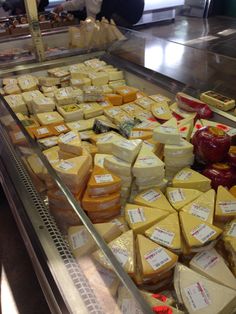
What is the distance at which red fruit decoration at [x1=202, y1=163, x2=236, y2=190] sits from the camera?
4.23ft

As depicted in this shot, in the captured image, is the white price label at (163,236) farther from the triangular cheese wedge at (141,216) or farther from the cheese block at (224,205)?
the cheese block at (224,205)

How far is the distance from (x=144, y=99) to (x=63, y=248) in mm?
1270

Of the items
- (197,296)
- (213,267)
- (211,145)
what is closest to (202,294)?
(197,296)

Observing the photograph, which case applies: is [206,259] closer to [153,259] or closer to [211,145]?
[153,259]

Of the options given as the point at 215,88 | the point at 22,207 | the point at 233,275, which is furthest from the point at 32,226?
the point at 215,88

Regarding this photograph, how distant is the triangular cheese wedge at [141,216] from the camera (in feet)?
3.57

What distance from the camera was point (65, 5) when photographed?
11.6 feet

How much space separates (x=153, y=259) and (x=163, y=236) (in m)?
0.11

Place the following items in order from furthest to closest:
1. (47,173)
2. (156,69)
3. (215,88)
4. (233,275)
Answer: (156,69) → (215,88) → (47,173) → (233,275)

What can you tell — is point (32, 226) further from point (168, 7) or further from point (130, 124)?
point (168, 7)

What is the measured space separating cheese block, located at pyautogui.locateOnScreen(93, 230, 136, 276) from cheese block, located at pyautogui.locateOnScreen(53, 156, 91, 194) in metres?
0.29

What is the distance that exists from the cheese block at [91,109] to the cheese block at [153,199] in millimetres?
824

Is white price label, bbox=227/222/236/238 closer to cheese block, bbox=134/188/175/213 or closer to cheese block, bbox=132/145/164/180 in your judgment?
cheese block, bbox=134/188/175/213

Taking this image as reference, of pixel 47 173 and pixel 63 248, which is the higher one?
pixel 47 173
